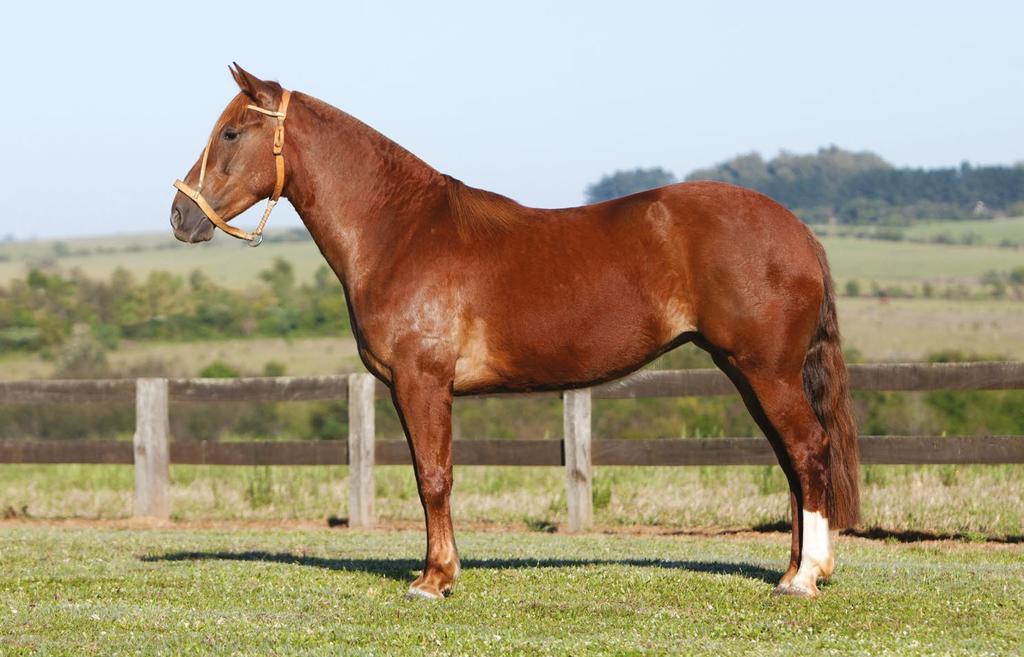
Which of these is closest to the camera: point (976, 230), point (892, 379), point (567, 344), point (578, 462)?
point (567, 344)

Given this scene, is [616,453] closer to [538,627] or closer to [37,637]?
[538,627]

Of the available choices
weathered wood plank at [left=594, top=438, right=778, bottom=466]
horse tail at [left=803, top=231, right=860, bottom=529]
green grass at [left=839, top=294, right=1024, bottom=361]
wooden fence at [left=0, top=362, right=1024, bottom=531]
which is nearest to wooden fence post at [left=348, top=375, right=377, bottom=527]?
wooden fence at [left=0, top=362, right=1024, bottom=531]

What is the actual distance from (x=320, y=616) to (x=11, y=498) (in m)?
9.51

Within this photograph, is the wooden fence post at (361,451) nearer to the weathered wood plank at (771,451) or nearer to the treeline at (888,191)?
the weathered wood plank at (771,451)

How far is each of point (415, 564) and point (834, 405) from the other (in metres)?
2.87

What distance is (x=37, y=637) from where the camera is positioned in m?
5.74

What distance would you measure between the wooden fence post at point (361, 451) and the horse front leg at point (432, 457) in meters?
5.05

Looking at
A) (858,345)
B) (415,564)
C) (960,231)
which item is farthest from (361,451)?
(960,231)

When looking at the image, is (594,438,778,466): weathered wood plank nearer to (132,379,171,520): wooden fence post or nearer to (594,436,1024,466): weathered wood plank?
(594,436,1024,466): weathered wood plank

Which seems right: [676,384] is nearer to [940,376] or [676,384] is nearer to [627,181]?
[940,376]

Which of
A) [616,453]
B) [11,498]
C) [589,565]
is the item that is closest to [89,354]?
[11,498]

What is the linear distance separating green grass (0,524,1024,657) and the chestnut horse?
44 cm

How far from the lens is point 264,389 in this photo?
40.8 ft

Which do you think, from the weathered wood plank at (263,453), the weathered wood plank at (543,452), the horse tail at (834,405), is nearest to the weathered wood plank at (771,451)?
the weathered wood plank at (543,452)
